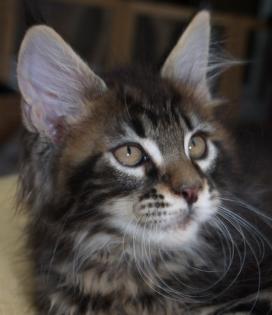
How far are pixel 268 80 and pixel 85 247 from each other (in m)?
3.75

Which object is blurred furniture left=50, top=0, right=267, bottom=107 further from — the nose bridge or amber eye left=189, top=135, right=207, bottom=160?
the nose bridge

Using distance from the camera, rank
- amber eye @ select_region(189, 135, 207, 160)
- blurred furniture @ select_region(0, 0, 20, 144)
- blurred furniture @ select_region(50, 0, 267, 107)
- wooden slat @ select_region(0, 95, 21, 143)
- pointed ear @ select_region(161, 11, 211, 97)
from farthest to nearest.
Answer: blurred furniture @ select_region(50, 0, 267, 107)
blurred furniture @ select_region(0, 0, 20, 144)
wooden slat @ select_region(0, 95, 21, 143)
pointed ear @ select_region(161, 11, 211, 97)
amber eye @ select_region(189, 135, 207, 160)

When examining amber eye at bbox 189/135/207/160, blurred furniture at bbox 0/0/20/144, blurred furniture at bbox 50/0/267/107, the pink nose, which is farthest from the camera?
blurred furniture at bbox 50/0/267/107

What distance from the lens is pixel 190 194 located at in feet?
4.03

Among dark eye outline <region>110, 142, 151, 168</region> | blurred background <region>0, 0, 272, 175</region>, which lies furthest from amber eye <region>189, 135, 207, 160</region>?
blurred background <region>0, 0, 272, 175</region>

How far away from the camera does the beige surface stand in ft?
4.98

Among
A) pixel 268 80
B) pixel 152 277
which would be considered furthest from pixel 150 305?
pixel 268 80

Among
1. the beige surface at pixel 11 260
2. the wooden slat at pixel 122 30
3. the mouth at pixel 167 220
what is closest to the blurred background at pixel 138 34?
the wooden slat at pixel 122 30

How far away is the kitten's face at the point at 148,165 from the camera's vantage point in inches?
48.7

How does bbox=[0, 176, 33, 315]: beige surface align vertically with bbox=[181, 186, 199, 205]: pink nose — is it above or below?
below

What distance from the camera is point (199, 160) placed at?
4.52 feet

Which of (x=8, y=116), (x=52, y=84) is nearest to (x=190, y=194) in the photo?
(x=52, y=84)

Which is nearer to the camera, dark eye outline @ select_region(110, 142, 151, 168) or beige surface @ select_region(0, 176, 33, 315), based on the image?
dark eye outline @ select_region(110, 142, 151, 168)

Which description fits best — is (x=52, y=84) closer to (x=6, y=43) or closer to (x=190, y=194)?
(x=190, y=194)
